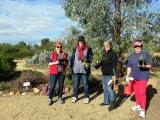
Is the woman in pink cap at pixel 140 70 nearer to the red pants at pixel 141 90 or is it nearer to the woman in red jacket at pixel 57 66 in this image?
the red pants at pixel 141 90

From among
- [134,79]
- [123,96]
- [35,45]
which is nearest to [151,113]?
[134,79]

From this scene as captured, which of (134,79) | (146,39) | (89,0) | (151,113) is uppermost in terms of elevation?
(89,0)

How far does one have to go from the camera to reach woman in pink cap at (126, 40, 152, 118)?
10.4 meters

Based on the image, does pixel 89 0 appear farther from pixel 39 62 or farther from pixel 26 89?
pixel 39 62

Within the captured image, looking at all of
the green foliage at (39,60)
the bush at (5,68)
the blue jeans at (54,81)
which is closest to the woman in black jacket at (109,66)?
the blue jeans at (54,81)

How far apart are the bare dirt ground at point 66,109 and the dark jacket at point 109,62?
1036 mm

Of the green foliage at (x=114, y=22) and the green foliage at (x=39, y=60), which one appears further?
the green foliage at (x=39, y=60)

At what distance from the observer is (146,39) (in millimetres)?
16125

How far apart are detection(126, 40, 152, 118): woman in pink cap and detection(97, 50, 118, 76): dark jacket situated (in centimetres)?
53

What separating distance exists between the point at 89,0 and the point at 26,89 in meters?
4.78

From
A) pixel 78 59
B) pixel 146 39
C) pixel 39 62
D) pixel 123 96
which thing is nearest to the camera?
pixel 78 59

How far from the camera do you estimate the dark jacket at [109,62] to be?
11.1 meters

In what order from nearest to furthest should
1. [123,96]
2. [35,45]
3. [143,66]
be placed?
[143,66] < [123,96] < [35,45]

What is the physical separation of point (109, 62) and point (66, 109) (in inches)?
68.6
